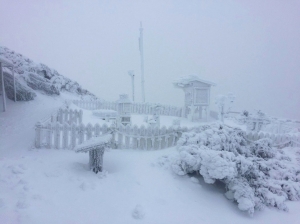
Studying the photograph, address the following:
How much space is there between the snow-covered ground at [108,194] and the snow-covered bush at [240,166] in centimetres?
29

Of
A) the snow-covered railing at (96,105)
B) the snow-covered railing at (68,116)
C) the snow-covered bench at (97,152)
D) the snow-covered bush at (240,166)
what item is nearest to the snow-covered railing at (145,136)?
the snow-covered bush at (240,166)

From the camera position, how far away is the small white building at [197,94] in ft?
44.5

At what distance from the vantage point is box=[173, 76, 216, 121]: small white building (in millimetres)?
13555

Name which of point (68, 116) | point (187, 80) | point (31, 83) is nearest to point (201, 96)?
point (187, 80)

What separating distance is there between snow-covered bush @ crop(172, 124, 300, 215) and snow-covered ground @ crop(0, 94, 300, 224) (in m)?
0.29

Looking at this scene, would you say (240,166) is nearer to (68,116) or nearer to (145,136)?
(145,136)

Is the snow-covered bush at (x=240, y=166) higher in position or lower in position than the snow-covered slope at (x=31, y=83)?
lower

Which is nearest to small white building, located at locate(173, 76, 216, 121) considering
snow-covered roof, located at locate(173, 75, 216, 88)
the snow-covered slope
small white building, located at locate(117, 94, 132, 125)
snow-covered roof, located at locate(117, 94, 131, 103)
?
snow-covered roof, located at locate(173, 75, 216, 88)

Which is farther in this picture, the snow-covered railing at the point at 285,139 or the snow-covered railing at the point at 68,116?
the snow-covered railing at the point at 68,116

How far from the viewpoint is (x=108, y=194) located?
4316 mm

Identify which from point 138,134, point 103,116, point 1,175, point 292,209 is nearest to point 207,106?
point 103,116

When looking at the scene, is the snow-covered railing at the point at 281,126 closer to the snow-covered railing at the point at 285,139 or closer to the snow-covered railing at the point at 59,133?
the snow-covered railing at the point at 285,139

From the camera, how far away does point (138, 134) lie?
664 centimetres

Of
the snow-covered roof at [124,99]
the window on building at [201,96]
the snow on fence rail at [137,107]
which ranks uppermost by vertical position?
the window on building at [201,96]
